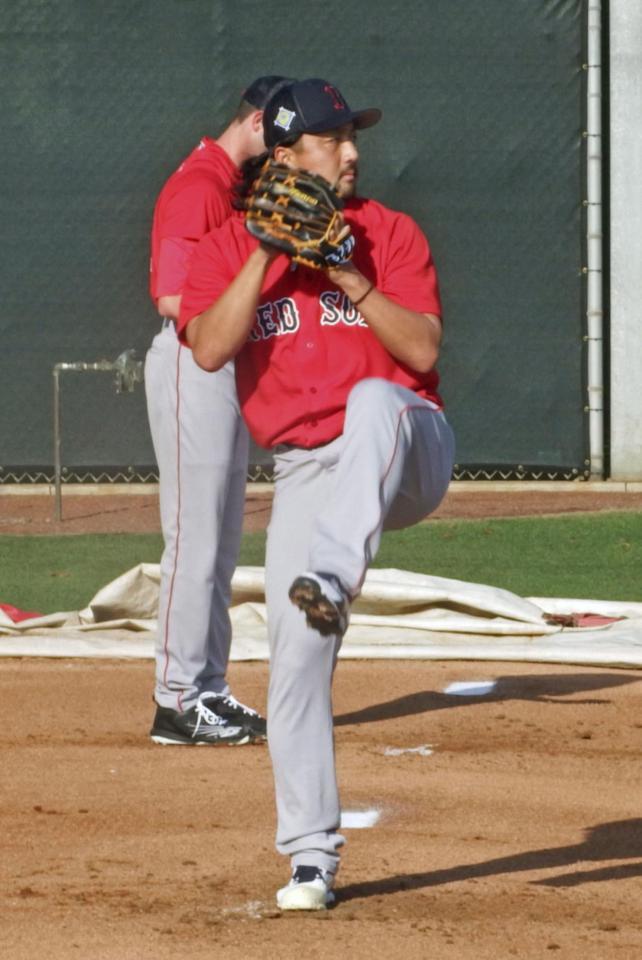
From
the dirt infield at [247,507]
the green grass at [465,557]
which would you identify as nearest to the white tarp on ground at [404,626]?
the green grass at [465,557]

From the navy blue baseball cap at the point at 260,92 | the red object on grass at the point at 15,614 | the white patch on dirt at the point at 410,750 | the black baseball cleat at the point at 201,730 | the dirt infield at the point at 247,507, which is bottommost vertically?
the white patch on dirt at the point at 410,750

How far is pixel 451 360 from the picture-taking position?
37.6 feet

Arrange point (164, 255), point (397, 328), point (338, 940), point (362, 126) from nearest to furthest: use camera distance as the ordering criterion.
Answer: point (338, 940)
point (397, 328)
point (362, 126)
point (164, 255)

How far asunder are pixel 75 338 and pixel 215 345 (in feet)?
26.0

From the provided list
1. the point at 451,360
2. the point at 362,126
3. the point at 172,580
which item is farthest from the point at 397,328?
the point at 451,360

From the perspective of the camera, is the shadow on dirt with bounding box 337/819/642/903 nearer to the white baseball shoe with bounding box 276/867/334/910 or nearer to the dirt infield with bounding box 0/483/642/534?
the white baseball shoe with bounding box 276/867/334/910

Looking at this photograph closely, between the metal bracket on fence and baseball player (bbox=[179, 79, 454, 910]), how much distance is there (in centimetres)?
654

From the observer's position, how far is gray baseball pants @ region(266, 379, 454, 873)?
3547 mm

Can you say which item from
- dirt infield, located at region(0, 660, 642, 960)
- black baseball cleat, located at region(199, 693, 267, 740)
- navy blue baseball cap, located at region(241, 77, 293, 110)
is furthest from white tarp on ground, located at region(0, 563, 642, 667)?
navy blue baseball cap, located at region(241, 77, 293, 110)

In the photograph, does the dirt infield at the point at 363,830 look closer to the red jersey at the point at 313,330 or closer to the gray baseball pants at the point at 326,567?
the gray baseball pants at the point at 326,567

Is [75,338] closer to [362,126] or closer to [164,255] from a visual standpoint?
[164,255]

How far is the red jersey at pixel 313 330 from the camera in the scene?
3848mm

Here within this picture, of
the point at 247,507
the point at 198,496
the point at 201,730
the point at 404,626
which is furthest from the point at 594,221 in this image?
the point at 201,730

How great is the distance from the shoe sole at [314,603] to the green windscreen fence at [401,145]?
8.01m
